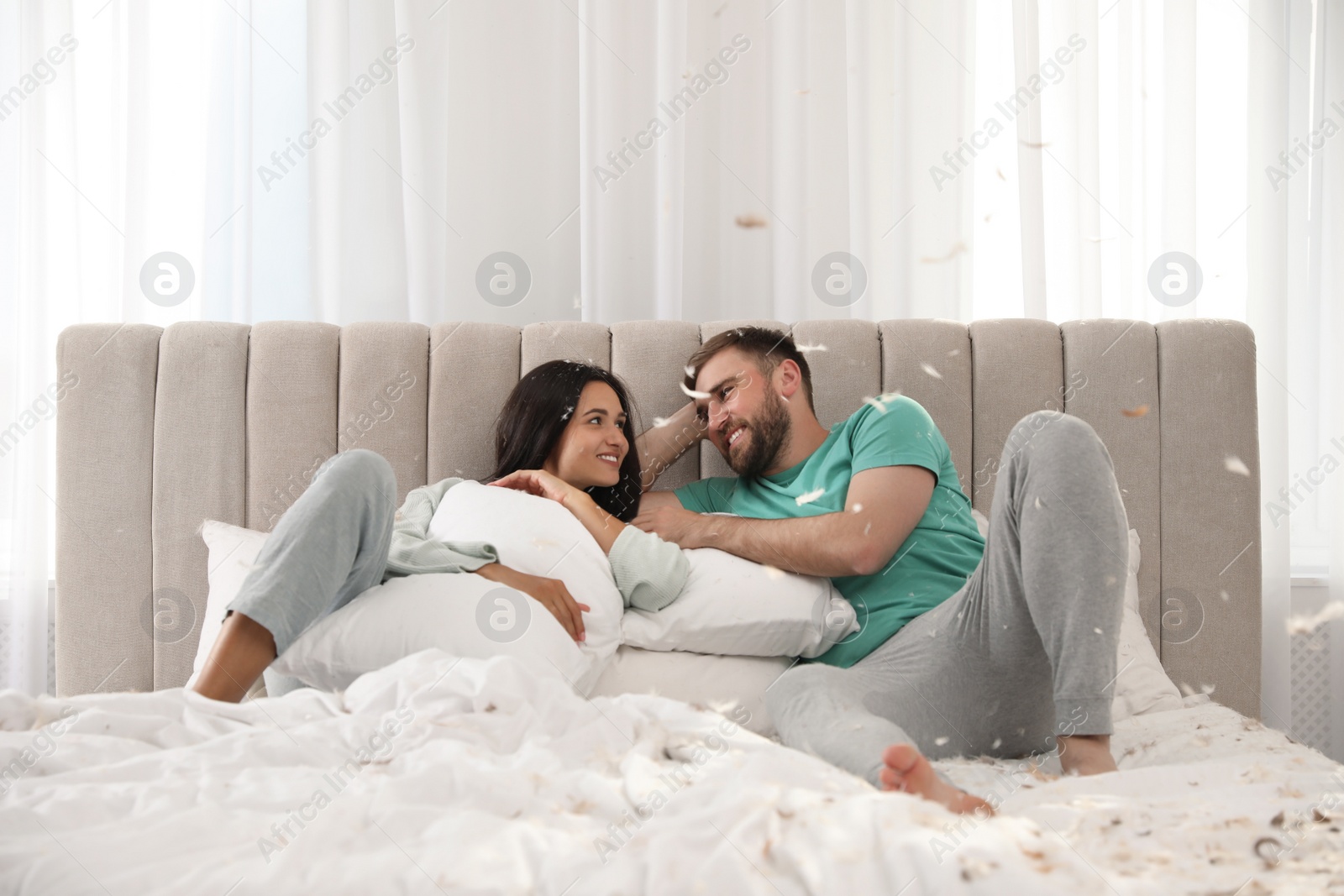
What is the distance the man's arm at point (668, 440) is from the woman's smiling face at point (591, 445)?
53mm

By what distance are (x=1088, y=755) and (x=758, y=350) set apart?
836 mm

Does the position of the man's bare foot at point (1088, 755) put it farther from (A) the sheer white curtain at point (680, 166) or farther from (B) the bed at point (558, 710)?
(A) the sheer white curtain at point (680, 166)

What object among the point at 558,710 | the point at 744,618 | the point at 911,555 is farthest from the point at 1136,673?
the point at 558,710

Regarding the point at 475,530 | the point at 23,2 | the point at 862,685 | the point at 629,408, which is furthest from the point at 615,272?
the point at 23,2

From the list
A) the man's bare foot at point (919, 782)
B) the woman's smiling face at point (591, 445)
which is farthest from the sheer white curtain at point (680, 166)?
the man's bare foot at point (919, 782)

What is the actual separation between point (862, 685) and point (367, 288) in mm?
1334

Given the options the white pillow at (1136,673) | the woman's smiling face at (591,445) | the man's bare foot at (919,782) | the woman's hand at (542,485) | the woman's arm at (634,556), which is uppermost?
the woman's smiling face at (591,445)

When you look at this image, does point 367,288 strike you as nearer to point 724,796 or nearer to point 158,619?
point 158,619

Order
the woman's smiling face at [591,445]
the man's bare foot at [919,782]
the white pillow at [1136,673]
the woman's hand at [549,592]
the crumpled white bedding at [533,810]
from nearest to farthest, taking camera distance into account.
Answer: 1. the crumpled white bedding at [533,810]
2. the man's bare foot at [919,782]
3. the woman's hand at [549,592]
4. the white pillow at [1136,673]
5. the woman's smiling face at [591,445]

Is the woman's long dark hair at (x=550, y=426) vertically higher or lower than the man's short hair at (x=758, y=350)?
lower

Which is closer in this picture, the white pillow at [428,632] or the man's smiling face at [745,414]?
the white pillow at [428,632]

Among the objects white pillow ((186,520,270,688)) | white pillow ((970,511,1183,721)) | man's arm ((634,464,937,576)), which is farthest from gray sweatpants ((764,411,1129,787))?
white pillow ((186,520,270,688))

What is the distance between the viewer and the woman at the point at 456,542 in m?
1.07

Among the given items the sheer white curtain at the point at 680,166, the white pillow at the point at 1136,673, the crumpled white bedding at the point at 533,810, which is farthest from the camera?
the sheer white curtain at the point at 680,166
